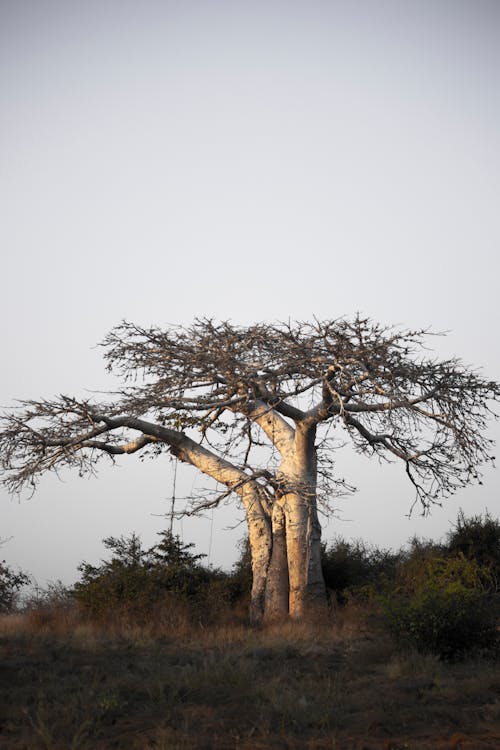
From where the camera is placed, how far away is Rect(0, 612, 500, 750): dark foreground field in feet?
19.6

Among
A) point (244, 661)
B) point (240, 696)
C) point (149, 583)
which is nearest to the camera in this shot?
point (240, 696)

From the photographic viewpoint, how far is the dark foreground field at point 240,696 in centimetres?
598

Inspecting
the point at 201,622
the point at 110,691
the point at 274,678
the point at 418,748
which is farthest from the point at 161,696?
the point at 201,622

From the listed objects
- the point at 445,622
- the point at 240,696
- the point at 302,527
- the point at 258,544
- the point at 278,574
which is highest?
the point at 302,527

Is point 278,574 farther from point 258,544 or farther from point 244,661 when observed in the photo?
point 244,661

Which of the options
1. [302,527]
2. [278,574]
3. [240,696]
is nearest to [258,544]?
[278,574]

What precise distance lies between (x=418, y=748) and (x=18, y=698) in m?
4.05

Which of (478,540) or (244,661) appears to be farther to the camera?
(478,540)

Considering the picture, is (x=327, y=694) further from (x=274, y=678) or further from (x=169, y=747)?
(x=169, y=747)

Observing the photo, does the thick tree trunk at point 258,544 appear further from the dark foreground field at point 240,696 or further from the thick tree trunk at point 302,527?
Answer: the dark foreground field at point 240,696

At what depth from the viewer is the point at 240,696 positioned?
7367 mm

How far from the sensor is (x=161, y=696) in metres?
7.23

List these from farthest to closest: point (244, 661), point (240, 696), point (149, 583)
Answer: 1. point (149, 583)
2. point (244, 661)
3. point (240, 696)

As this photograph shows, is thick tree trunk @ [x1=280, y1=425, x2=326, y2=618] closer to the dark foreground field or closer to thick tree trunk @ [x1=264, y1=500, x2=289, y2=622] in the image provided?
thick tree trunk @ [x1=264, y1=500, x2=289, y2=622]
